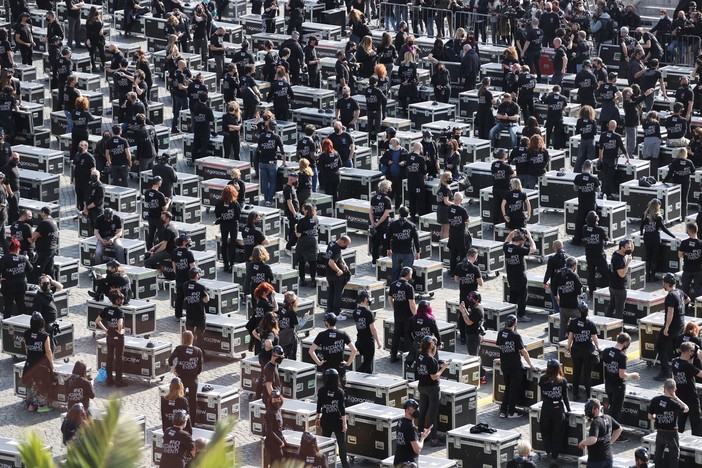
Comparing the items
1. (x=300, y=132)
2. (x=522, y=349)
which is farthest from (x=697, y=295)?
(x=300, y=132)

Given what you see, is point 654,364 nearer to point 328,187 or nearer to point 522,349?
point 522,349

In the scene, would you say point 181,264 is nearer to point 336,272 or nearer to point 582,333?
point 336,272

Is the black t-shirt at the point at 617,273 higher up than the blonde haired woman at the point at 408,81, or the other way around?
the blonde haired woman at the point at 408,81

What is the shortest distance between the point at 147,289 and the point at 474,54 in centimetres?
1566

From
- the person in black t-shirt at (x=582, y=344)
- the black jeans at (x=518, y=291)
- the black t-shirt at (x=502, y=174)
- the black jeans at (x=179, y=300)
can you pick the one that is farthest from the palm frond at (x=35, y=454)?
the black t-shirt at (x=502, y=174)

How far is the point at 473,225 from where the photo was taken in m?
33.6

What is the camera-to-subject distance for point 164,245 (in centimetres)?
3100

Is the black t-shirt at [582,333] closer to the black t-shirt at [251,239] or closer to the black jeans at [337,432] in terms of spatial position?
the black jeans at [337,432]

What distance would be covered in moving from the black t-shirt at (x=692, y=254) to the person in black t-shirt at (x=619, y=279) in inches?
43.1

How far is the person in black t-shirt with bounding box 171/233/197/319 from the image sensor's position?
94.1 ft

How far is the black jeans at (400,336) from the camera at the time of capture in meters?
26.9

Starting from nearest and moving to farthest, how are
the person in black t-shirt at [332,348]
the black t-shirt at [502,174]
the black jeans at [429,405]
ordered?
the black jeans at [429,405]
the person in black t-shirt at [332,348]
the black t-shirt at [502,174]

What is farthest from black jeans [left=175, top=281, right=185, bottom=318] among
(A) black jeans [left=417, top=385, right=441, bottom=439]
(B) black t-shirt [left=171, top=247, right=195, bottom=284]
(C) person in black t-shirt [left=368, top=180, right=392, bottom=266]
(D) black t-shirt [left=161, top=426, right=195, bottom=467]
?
(D) black t-shirt [left=161, top=426, right=195, bottom=467]

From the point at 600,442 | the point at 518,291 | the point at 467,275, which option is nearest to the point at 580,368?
the point at 467,275
